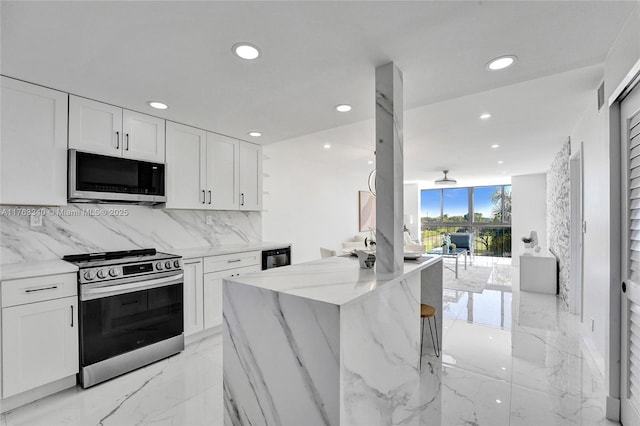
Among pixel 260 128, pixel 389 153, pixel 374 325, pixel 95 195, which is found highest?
pixel 260 128

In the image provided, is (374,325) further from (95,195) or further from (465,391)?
(95,195)

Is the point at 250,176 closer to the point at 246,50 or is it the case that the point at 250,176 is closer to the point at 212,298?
the point at 212,298

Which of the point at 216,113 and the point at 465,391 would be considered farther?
the point at 216,113

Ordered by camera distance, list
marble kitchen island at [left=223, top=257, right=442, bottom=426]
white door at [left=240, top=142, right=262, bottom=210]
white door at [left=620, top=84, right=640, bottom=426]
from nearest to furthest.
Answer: marble kitchen island at [left=223, top=257, right=442, bottom=426] → white door at [left=620, top=84, right=640, bottom=426] → white door at [left=240, top=142, right=262, bottom=210]

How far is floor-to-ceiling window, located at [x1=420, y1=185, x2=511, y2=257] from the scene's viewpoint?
9.18m

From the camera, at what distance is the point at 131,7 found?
55.2 inches

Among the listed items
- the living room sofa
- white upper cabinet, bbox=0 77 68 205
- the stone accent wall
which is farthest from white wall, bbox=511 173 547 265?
white upper cabinet, bbox=0 77 68 205

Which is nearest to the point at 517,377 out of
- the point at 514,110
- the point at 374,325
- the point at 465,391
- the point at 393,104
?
the point at 465,391

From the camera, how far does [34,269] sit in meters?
2.08

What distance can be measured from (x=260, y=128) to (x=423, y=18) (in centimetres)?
216

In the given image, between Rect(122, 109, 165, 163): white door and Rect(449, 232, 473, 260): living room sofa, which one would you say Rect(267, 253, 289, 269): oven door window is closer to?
Rect(122, 109, 165, 163): white door

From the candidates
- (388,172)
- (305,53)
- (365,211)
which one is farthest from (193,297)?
(365,211)

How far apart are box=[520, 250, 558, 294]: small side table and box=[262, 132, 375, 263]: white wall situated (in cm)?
319

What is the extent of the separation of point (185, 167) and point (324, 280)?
2286 millimetres
